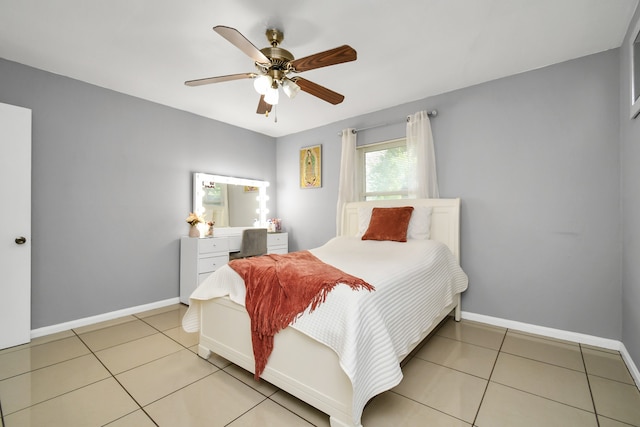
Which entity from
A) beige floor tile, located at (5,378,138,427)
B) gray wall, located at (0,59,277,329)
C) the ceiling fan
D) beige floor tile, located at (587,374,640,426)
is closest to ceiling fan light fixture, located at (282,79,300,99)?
the ceiling fan

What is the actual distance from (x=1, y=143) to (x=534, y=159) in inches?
185

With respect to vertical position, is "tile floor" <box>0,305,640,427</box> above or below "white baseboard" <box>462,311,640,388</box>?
below

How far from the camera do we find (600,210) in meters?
2.38

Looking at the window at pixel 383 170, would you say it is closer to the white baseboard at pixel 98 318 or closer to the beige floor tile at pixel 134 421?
the white baseboard at pixel 98 318

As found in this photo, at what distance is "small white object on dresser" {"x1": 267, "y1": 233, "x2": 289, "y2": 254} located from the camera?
14.1 feet

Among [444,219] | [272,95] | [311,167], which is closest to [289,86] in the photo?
[272,95]

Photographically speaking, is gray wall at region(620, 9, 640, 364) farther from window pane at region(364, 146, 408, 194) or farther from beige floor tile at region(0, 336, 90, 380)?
beige floor tile at region(0, 336, 90, 380)

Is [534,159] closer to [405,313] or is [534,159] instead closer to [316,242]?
[405,313]

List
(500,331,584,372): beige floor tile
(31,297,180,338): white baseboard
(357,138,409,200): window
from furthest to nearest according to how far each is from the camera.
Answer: (357,138,409,200): window
(31,297,180,338): white baseboard
(500,331,584,372): beige floor tile

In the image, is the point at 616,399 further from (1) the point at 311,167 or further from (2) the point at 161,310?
(2) the point at 161,310

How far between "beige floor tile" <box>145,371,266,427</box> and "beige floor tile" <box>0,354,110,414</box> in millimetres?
664

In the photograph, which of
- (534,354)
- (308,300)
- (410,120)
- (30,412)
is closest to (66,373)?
(30,412)

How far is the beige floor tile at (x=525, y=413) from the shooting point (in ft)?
4.95

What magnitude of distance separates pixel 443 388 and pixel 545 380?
0.74m
